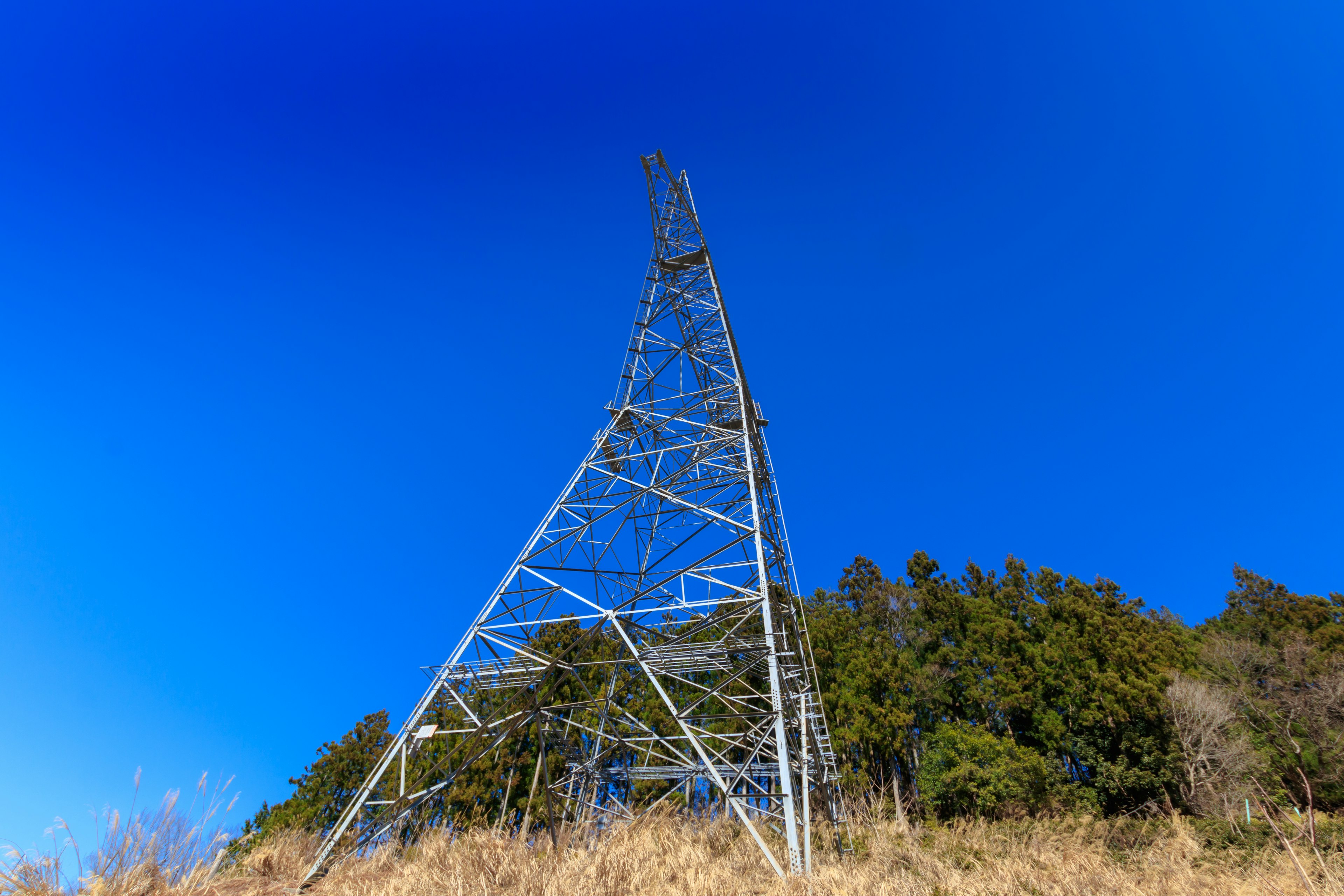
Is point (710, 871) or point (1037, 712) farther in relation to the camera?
point (1037, 712)

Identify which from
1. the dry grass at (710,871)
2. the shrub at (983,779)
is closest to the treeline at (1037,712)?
the shrub at (983,779)

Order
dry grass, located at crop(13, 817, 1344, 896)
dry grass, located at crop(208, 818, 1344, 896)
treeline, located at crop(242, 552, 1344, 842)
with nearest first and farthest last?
dry grass, located at crop(13, 817, 1344, 896) → dry grass, located at crop(208, 818, 1344, 896) → treeline, located at crop(242, 552, 1344, 842)

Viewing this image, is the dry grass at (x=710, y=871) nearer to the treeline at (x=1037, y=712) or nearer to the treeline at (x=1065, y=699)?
the treeline at (x=1037, y=712)

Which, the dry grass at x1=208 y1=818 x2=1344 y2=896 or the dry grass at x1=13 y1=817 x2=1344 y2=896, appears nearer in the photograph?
the dry grass at x1=13 y1=817 x2=1344 y2=896

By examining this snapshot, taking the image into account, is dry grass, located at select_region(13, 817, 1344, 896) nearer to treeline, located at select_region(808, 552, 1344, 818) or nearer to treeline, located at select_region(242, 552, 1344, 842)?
treeline, located at select_region(242, 552, 1344, 842)

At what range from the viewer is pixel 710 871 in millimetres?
6172

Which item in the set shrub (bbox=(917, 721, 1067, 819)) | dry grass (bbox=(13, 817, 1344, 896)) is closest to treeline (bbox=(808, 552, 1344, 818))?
shrub (bbox=(917, 721, 1067, 819))

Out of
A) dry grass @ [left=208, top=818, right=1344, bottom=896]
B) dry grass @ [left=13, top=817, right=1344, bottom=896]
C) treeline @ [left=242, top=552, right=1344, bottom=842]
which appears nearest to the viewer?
dry grass @ [left=13, top=817, right=1344, bottom=896]

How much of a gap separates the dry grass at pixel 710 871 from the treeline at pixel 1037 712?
323 inches

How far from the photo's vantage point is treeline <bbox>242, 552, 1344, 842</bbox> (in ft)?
66.6

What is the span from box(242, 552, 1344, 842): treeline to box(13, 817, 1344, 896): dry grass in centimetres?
820

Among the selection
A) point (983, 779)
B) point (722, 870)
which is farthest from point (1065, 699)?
point (722, 870)

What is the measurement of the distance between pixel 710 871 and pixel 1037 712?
23.0 meters

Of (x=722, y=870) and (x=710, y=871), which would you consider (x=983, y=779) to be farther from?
(x=710, y=871)
